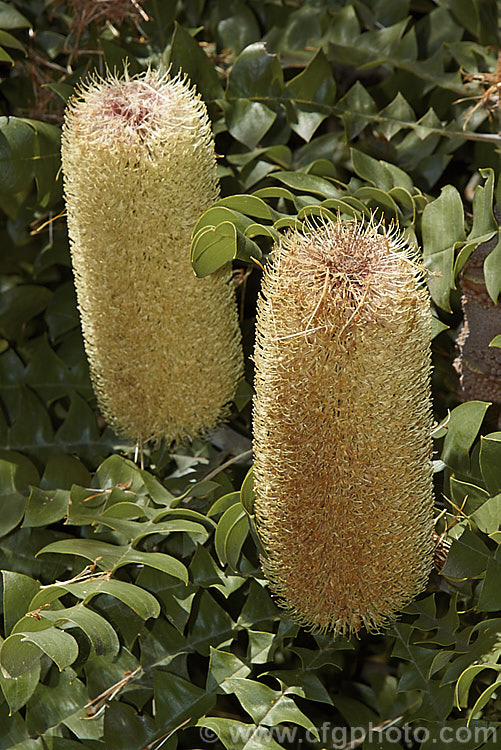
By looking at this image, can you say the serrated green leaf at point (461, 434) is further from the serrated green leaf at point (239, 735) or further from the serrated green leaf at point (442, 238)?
the serrated green leaf at point (239, 735)

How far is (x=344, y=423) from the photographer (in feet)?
1.55

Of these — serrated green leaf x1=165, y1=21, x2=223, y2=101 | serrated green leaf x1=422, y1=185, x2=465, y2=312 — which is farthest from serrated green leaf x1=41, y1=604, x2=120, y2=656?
serrated green leaf x1=165, y1=21, x2=223, y2=101

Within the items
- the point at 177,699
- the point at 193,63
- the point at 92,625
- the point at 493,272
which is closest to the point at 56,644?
the point at 92,625

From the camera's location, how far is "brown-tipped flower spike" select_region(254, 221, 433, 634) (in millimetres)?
456

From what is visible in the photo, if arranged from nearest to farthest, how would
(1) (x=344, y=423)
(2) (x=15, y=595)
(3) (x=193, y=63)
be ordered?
(1) (x=344, y=423) → (2) (x=15, y=595) → (3) (x=193, y=63)

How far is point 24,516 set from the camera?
679mm

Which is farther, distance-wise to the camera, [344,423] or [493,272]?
[493,272]

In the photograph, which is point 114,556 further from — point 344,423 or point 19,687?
point 344,423

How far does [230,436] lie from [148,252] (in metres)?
0.22

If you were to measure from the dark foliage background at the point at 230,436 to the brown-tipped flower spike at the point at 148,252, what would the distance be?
0.05m

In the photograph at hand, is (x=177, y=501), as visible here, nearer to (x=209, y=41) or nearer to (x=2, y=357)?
(x=2, y=357)

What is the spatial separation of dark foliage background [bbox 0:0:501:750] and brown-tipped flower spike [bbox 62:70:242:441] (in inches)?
1.9

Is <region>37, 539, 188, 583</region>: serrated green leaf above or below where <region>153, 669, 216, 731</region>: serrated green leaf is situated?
above

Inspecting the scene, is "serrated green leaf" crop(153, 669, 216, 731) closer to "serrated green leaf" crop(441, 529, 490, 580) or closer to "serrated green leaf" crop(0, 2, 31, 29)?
"serrated green leaf" crop(441, 529, 490, 580)
